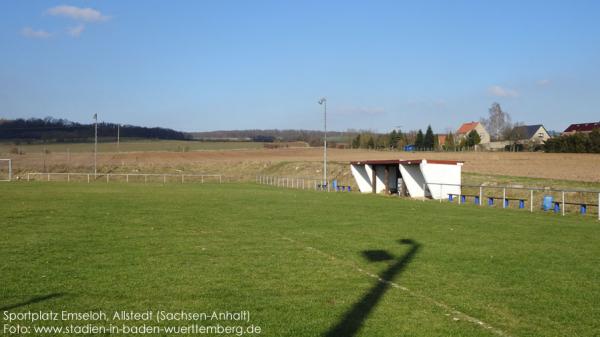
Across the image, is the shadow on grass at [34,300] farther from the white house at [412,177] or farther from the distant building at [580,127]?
the distant building at [580,127]

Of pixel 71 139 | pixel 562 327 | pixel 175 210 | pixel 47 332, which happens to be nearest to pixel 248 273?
pixel 47 332

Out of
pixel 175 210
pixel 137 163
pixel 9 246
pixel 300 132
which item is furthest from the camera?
pixel 300 132

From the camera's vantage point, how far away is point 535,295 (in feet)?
29.2

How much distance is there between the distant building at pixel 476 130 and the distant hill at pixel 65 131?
72977 millimetres

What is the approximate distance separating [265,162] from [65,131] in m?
77.8

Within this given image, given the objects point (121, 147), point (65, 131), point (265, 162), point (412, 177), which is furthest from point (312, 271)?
point (65, 131)

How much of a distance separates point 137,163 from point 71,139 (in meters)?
54.5

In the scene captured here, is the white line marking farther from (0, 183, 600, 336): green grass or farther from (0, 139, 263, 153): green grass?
(0, 139, 263, 153): green grass

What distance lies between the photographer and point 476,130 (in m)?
136

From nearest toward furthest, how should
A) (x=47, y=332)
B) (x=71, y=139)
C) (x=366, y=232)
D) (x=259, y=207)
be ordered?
(x=47, y=332), (x=366, y=232), (x=259, y=207), (x=71, y=139)

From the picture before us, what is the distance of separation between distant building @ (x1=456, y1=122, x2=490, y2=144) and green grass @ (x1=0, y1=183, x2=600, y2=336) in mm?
118265

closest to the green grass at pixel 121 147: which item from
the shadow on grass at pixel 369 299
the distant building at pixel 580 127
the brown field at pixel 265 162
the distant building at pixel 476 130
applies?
the brown field at pixel 265 162

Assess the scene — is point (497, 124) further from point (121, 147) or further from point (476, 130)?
point (121, 147)

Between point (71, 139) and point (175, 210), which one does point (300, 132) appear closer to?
point (71, 139)
